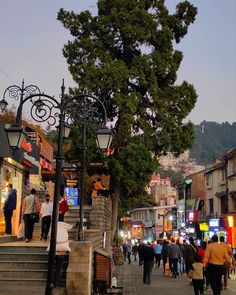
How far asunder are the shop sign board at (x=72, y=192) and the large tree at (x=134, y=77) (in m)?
2.18

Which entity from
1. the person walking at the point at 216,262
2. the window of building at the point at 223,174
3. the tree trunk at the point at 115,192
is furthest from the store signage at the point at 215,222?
the person walking at the point at 216,262

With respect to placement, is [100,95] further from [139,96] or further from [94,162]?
[94,162]

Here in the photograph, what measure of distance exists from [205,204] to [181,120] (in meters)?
28.0

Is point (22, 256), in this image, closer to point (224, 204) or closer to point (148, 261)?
point (148, 261)

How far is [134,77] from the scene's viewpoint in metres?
25.5

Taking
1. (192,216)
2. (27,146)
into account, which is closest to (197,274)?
(27,146)

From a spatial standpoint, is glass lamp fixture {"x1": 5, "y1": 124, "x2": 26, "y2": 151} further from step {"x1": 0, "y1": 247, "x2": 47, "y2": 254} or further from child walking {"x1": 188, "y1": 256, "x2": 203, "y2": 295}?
child walking {"x1": 188, "y1": 256, "x2": 203, "y2": 295}

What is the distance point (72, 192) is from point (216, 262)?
15342mm

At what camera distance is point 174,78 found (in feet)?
88.7

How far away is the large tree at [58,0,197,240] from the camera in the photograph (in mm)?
24953

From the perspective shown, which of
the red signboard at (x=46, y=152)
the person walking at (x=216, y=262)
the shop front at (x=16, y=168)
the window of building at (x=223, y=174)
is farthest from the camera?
the window of building at (x=223, y=174)

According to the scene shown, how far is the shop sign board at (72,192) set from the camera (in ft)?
Answer: 83.0

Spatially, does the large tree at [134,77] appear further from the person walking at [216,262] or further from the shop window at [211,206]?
the shop window at [211,206]

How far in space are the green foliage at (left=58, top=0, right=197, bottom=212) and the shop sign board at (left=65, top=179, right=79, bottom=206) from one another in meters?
2.40
